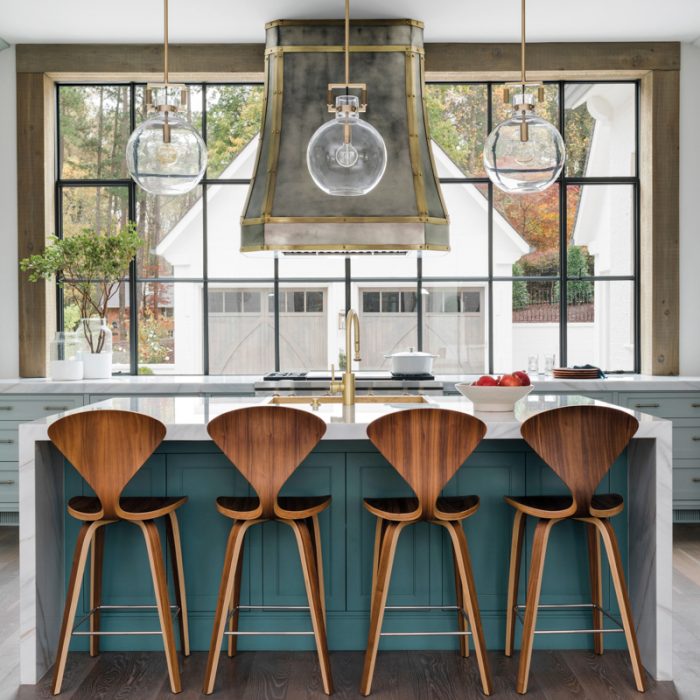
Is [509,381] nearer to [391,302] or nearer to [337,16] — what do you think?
[391,302]

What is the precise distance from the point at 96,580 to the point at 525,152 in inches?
86.9

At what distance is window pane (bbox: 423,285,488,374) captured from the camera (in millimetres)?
5715

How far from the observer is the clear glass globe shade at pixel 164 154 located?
2672 mm

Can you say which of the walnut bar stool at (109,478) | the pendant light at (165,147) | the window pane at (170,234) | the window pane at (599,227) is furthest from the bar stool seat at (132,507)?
the window pane at (599,227)

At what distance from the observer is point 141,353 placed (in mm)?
5711

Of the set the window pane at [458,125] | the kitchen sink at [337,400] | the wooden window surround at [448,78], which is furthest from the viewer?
the window pane at [458,125]

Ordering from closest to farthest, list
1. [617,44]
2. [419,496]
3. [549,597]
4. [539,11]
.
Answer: [419,496] < [549,597] < [539,11] < [617,44]

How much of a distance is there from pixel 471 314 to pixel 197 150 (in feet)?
10.9

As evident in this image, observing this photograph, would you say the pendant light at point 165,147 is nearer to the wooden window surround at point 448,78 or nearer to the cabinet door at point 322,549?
the cabinet door at point 322,549

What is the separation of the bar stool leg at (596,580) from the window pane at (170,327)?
3.38m

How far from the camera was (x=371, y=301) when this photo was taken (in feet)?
18.8

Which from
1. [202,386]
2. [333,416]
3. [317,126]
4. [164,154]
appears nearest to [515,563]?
[333,416]

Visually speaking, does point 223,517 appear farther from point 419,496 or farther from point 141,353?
point 141,353

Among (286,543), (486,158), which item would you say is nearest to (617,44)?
(486,158)
